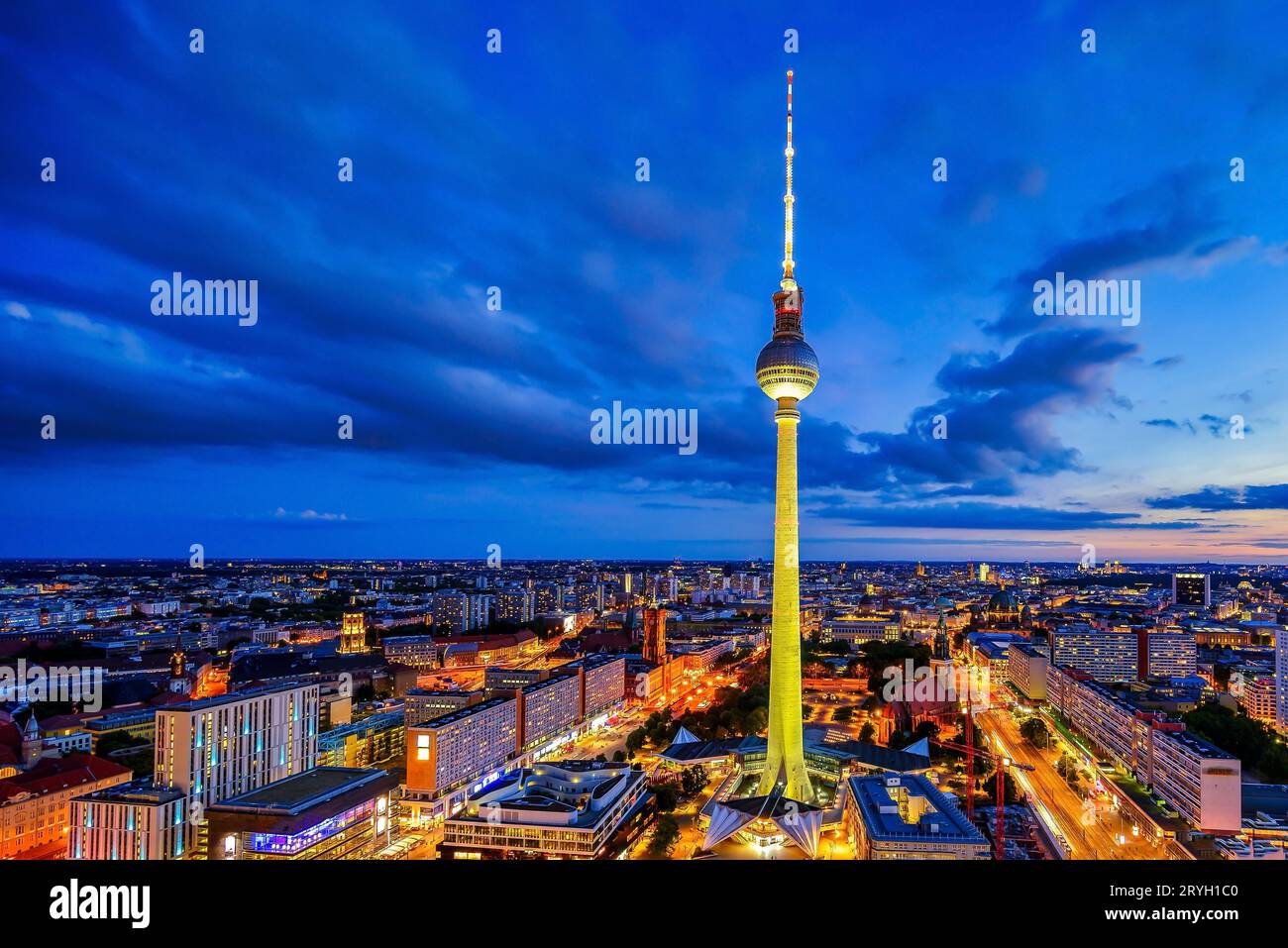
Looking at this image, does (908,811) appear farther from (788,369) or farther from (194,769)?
(194,769)

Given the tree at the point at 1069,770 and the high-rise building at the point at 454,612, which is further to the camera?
the high-rise building at the point at 454,612

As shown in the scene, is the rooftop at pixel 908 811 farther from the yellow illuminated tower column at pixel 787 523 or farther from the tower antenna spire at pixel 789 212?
the tower antenna spire at pixel 789 212

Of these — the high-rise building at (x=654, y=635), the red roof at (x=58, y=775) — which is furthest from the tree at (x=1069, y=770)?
the red roof at (x=58, y=775)

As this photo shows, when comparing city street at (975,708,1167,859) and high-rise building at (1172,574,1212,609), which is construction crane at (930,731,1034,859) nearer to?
city street at (975,708,1167,859)

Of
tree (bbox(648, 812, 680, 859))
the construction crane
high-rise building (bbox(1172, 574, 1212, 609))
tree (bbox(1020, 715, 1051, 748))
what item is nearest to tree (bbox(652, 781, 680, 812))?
tree (bbox(648, 812, 680, 859))

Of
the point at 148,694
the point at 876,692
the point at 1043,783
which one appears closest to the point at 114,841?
the point at 148,694
